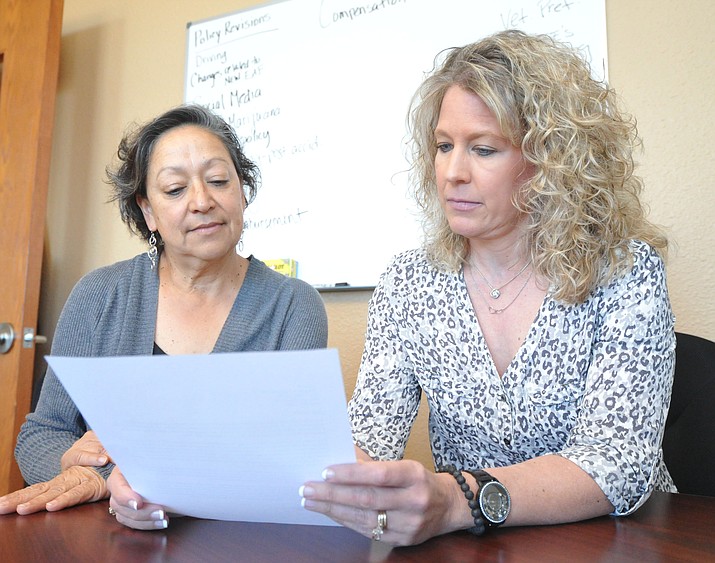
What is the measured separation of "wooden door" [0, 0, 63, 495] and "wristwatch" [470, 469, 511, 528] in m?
1.80

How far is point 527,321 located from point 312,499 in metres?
0.58

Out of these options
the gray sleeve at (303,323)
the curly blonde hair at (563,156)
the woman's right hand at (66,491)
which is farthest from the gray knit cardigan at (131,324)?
the curly blonde hair at (563,156)

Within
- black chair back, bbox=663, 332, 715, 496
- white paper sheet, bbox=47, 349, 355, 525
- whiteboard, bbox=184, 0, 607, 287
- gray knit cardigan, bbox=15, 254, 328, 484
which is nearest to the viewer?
white paper sheet, bbox=47, 349, 355, 525

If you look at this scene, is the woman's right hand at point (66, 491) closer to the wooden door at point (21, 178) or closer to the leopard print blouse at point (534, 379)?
the leopard print blouse at point (534, 379)

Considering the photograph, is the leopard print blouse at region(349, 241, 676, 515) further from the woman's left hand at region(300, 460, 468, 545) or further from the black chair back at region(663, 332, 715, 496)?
the woman's left hand at region(300, 460, 468, 545)

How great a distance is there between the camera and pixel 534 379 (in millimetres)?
1076

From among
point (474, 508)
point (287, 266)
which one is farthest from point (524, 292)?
point (287, 266)

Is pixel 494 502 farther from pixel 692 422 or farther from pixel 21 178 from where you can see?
pixel 21 178

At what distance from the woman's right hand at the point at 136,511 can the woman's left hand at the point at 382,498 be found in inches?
→ 7.3

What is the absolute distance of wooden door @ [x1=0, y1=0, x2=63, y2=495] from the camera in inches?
85.0

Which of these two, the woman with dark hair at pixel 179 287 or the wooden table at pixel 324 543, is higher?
the woman with dark hair at pixel 179 287

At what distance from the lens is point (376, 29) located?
6.70 ft

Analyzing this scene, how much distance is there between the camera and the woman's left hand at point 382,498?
2.14 ft

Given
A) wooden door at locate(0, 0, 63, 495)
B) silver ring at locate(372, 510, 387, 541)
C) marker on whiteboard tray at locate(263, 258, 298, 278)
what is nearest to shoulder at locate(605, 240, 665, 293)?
silver ring at locate(372, 510, 387, 541)
